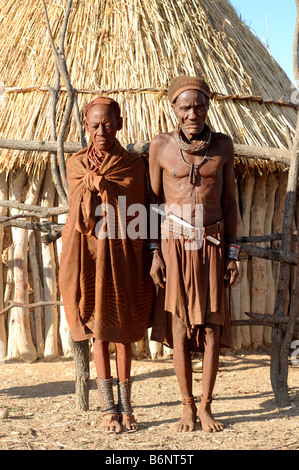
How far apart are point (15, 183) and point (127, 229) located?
6.88 feet

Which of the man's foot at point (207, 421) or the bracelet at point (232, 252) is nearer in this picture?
the man's foot at point (207, 421)

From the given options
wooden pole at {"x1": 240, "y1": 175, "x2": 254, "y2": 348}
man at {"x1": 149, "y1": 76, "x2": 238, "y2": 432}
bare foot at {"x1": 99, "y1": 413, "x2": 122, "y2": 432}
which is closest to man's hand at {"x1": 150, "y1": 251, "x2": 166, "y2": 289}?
man at {"x1": 149, "y1": 76, "x2": 238, "y2": 432}

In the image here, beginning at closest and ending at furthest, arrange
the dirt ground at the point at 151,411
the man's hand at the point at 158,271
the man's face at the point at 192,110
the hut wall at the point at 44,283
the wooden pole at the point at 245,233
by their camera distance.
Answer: the dirt ground at the point at 151,411, the man's face at the point at 192,110, the man's hand at the point at 158,271, the hut wall at the point at 44,283, the wooden pole at the point at 245,233

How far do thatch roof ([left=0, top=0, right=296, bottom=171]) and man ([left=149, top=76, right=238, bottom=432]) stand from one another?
1372 mm

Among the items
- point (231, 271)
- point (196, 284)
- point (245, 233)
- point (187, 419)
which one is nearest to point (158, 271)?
point (196, 284)

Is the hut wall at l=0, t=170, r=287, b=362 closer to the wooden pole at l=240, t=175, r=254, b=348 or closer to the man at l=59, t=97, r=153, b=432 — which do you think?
the wooden pole at l=240, t=175, r=254, b=348

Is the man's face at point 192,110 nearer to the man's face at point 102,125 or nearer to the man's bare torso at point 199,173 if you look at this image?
the man's bare torso at point 199,173

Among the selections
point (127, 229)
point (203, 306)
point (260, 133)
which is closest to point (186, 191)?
point (127, 229)

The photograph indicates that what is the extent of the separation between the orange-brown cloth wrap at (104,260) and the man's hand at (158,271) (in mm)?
88

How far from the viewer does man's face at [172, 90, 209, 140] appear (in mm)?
3283

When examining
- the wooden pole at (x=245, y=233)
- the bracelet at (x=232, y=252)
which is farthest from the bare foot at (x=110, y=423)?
the wooden pole at (x=245, y=233)

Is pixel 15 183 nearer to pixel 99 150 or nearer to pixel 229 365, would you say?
pixel 99 150

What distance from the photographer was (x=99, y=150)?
3406 millimetres

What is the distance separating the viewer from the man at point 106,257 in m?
3.32
